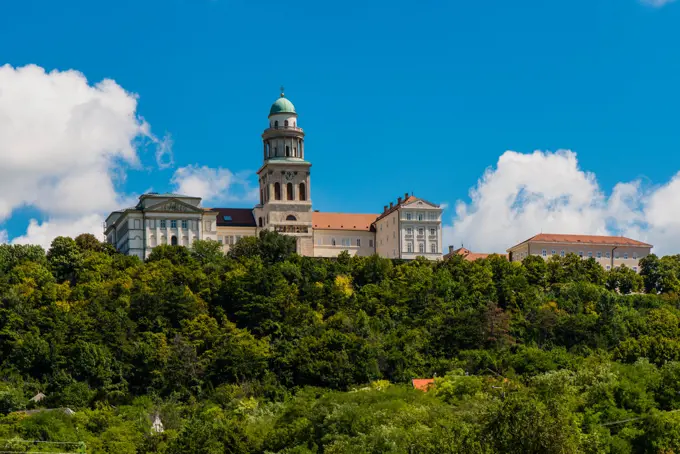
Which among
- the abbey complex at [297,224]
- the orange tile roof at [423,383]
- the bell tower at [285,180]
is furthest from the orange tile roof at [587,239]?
the orange tile roof at [423,383]

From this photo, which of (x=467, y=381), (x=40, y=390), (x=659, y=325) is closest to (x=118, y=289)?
(x=40, y=390)

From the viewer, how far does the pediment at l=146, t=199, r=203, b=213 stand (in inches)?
3984

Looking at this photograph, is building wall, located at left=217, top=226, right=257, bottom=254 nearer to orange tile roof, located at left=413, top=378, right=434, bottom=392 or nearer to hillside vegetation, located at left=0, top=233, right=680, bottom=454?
hillside vegetation, located at left=0, top=233, right=680, bottom=454

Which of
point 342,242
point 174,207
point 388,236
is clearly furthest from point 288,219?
point 174,207

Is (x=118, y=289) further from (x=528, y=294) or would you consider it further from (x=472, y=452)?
(x=472, y=452)

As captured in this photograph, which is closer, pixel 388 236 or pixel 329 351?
pixel 329 351

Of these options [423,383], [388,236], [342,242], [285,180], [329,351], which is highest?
[285,180]

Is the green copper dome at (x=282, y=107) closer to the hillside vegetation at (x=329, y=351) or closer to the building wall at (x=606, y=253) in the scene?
the hillside vegetation at (x=329, y=351)

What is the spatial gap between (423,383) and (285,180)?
133ft

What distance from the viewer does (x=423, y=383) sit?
72.9 metres

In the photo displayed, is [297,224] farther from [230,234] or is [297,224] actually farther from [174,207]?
[174,207]

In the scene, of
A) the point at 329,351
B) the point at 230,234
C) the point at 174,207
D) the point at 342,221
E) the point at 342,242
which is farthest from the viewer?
the point at 342,221

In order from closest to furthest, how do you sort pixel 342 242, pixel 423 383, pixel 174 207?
pixel 423 383
pixel 174 207
pixel 342 242

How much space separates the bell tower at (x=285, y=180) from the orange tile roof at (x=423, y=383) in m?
32.6
